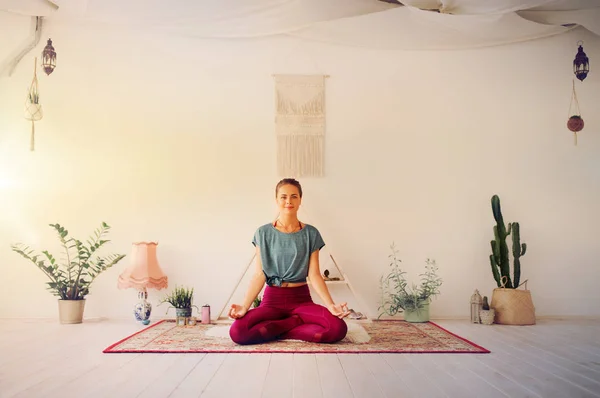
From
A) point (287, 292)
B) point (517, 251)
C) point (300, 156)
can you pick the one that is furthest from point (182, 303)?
point (517, 251)

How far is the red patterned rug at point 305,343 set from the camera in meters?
3.50

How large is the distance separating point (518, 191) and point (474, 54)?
1.36 m

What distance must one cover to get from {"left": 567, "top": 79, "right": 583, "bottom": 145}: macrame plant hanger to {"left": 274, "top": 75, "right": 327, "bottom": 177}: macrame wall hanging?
2.27 m

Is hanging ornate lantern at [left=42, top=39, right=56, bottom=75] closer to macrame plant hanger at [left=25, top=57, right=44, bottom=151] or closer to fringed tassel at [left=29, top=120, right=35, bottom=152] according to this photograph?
macrame plant hanger at [left=25, top=57, right=44, bottom=151]

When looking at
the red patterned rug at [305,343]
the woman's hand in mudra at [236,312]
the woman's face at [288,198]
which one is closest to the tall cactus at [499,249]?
the red patterned rug at [305,343]

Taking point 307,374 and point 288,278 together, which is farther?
point 288,278

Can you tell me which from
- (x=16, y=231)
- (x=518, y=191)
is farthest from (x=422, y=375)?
(x=16, y=231)

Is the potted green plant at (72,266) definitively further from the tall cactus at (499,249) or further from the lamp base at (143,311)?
the tall cactus at (499,249)

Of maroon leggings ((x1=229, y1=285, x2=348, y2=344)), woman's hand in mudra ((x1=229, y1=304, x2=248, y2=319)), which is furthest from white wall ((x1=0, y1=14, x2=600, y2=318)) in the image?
woman's hand in mudra ((x1=229, y1=304, x2=248, y2=319))

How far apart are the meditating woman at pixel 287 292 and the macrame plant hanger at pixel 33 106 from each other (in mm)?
2515

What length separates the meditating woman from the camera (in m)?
3.70

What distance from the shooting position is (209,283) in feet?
17.1

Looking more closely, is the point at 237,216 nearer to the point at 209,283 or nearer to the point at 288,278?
the point at 209,283

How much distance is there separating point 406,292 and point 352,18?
2.44 metres
